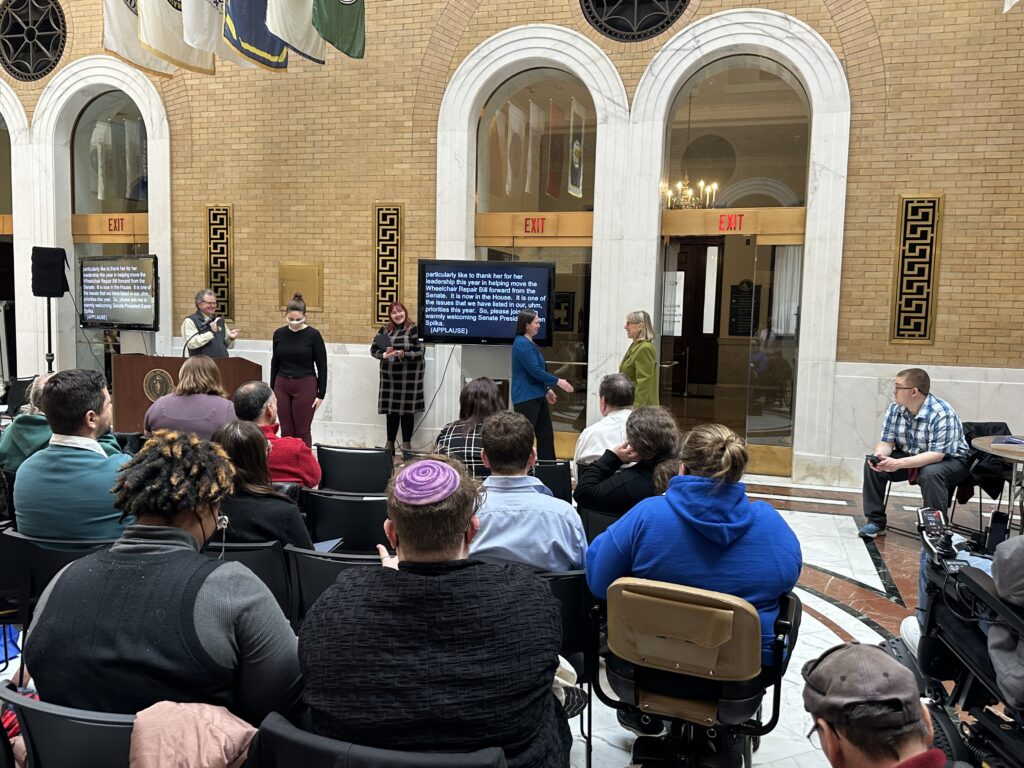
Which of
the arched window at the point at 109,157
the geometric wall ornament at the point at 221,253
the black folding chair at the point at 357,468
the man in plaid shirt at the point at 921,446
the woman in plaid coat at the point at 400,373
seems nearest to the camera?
the black folding chair at the point at 357,468

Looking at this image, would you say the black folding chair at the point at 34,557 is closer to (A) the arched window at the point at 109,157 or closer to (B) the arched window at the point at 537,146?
(B) the arched window at the point at 537,146

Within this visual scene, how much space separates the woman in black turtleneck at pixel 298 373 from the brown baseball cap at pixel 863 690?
659cm

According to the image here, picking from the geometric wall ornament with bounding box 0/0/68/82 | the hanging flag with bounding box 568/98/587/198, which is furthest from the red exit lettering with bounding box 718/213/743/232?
the geometric wall ornament with bounding box 0/0/68/82

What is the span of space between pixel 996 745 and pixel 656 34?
7067 millimetres

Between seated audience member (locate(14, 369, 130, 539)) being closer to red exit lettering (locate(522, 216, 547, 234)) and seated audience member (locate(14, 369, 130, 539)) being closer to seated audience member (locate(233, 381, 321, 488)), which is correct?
seated audience member (locate(233, 381, 321, 488))

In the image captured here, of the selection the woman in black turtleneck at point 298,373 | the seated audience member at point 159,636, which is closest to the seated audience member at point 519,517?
the seated audience member at point 159,636

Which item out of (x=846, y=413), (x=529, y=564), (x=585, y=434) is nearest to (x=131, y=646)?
(x=529, y=564)

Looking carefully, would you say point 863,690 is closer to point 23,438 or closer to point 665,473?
point 665,473

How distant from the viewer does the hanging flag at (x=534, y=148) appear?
29.4ft

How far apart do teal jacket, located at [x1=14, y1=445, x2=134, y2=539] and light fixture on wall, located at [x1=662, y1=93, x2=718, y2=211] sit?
7260 millimetres

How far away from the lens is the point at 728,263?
8859 mm

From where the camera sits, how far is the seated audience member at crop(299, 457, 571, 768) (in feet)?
4.89

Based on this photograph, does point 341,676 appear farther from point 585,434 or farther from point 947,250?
point 947,250

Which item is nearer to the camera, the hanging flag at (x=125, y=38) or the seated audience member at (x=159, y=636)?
the seated audience member at (x=159, y=636)
